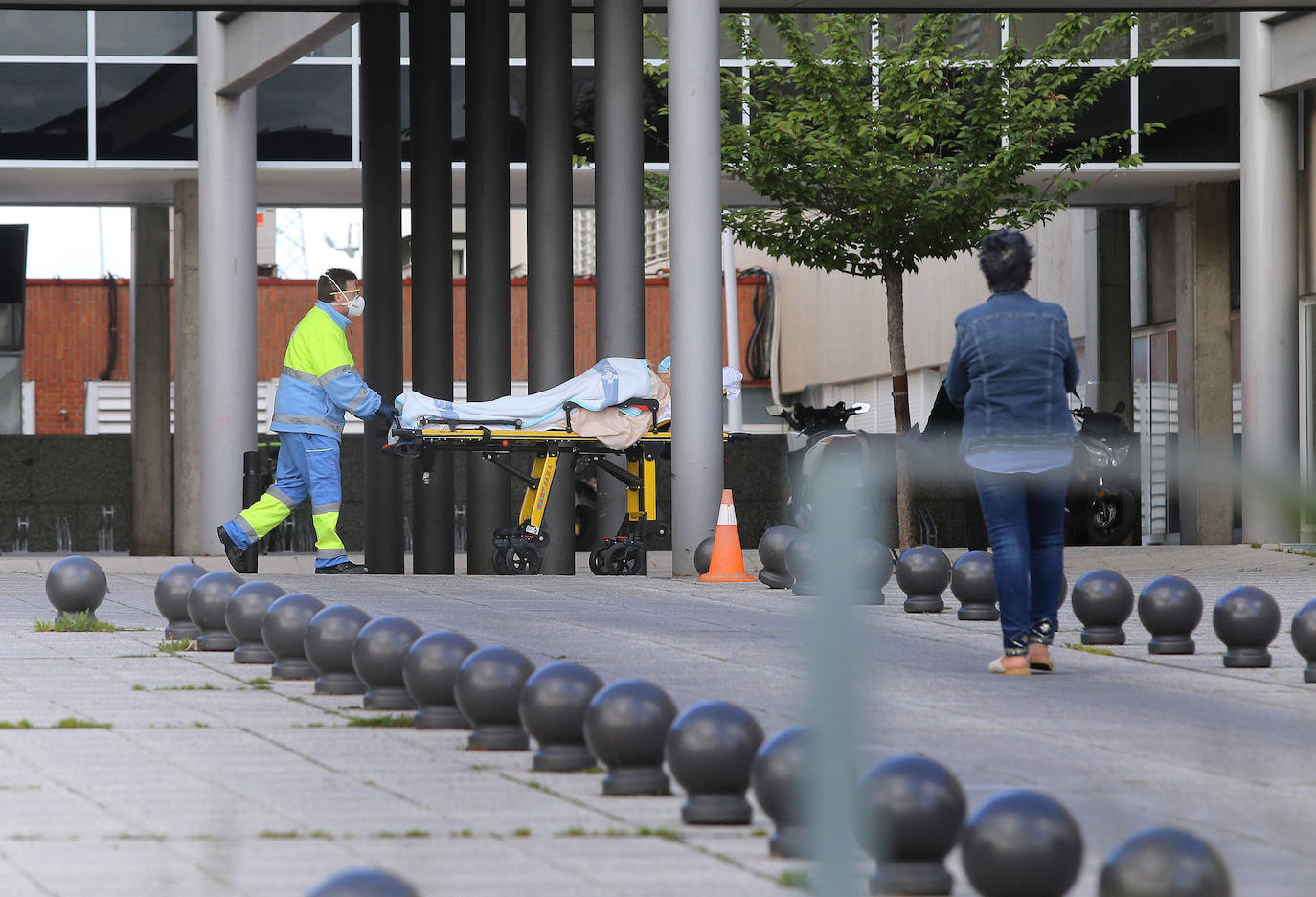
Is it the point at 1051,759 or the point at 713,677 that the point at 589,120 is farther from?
the point at 1051,759

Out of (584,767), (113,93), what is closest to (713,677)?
(584,767)

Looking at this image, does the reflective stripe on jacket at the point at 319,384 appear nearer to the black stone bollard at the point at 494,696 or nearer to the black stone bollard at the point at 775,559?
the black stone bollard at the point at 775,559

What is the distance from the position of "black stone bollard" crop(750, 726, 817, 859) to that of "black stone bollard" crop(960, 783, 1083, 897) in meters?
0.69

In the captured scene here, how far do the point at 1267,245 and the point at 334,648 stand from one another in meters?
15.3

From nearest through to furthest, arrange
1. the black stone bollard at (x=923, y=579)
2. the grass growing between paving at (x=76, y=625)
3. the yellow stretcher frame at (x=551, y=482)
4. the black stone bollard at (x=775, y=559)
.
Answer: the grass growing between paving at (x=76, y=625) → the black stone bollard at (x=923, y=579) → the black stone bollard at (x=775, y=559) → the yellow stretcher frame at (x=551, y=482)

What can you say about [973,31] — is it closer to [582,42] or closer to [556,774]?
[582,42]

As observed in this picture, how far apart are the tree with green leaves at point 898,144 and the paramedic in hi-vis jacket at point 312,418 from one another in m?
6.12

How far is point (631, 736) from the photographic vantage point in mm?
5250

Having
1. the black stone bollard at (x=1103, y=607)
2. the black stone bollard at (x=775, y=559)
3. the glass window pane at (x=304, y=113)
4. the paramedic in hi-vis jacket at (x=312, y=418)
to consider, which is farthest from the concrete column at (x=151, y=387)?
the black stone bollard at (x=1103, y=607)

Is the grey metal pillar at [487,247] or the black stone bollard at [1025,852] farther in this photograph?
the grey metal pillar at [487,247]

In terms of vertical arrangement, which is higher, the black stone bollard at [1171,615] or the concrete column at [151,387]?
the concrete column at [151,387]

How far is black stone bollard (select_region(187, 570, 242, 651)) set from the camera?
9.50 metres

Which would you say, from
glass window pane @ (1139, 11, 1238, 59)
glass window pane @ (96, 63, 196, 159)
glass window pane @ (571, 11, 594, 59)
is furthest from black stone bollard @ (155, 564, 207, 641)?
glass window pane @ (1139, 11, 1238, 59)

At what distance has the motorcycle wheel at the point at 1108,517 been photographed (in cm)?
2534
